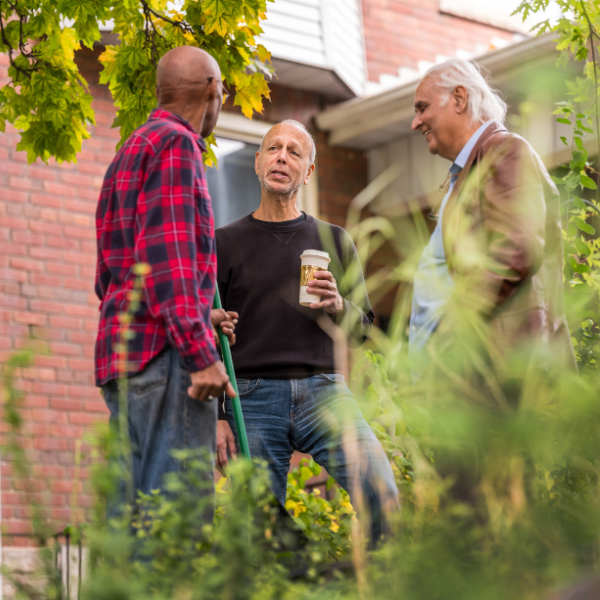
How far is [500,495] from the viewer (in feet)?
5.87

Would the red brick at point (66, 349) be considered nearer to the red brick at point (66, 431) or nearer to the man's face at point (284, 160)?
the red brick at point (66, 431)

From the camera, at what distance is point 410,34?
9008 mm

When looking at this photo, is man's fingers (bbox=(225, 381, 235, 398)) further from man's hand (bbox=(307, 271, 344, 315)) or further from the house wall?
the house wall

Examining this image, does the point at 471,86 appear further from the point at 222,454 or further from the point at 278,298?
the point at 222,454

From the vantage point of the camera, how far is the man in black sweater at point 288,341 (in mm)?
3307

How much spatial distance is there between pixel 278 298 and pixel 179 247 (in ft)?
3.57

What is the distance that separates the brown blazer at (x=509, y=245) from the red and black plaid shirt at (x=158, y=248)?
742 mm

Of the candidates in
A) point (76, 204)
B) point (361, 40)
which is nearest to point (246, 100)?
point (76, 204)

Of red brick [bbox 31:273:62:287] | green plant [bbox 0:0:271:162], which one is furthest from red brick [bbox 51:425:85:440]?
green plant [bbox 0:0:271:162]

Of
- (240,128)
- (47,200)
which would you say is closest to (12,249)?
(47,200)

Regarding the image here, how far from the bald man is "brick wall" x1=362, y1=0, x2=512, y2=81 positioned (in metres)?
6.42

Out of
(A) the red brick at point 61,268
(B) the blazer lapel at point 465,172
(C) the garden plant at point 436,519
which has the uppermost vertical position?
(A) the red brick at point 61,268

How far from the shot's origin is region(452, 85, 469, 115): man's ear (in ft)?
9.83

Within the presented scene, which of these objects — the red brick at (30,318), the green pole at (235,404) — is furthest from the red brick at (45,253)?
the green pole at (235,404)
